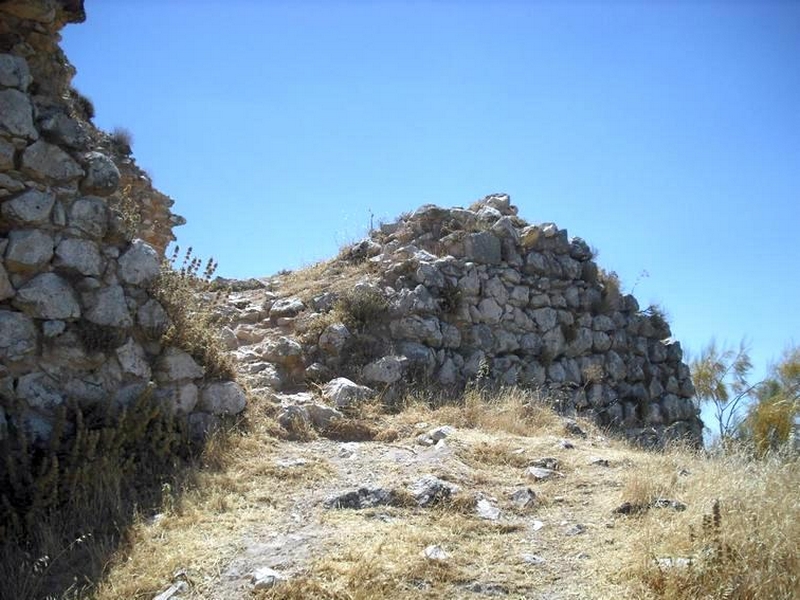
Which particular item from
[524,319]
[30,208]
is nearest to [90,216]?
[30,208]

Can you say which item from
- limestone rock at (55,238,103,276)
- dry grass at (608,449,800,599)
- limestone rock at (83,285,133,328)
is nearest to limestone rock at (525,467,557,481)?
dry grass at (608,449,800,599)

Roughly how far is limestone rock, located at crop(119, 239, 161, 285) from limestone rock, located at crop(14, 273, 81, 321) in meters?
0.51

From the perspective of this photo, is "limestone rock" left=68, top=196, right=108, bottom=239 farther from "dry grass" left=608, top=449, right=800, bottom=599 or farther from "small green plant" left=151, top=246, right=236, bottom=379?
"dry grass" left=608, top=449, right=800, bottom=599

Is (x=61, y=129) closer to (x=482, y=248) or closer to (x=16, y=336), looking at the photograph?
(x=16, y=336)

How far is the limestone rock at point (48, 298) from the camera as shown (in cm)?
521

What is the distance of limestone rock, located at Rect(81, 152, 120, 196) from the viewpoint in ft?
19.1

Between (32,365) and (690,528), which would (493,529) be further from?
(32,365)

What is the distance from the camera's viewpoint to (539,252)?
10336 millimetres

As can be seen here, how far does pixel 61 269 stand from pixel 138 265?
644mm

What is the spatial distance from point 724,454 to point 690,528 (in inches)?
65.9

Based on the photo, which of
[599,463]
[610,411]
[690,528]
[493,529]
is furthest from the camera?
[610,411]

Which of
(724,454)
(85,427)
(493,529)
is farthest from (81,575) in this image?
(724,454)

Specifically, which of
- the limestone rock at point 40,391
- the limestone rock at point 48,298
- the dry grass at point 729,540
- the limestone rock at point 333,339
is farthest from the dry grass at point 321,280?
the dry grass at point 729,540

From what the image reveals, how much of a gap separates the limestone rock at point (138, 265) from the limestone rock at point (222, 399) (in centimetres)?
111
